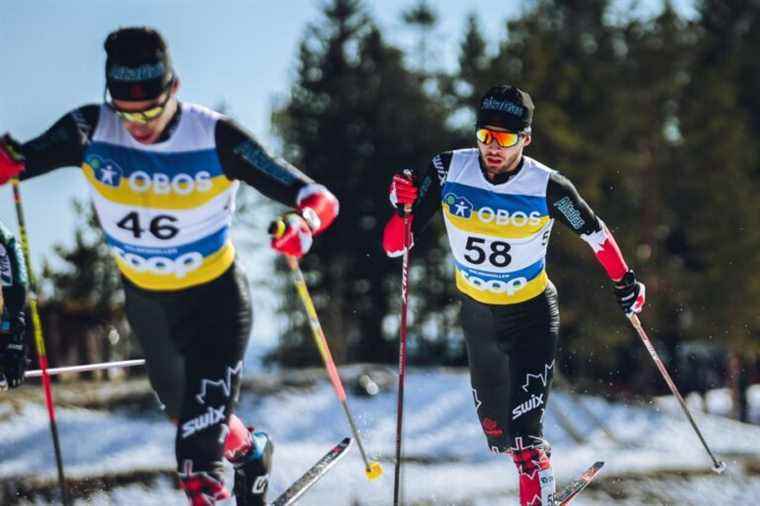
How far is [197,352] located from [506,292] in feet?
7.08

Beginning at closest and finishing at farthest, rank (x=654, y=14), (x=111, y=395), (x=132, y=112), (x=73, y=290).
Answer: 1. (x=132, y=112)
2. (x=111, y=395)
3. (x=73, y=290)
4. (x=654, y=14)

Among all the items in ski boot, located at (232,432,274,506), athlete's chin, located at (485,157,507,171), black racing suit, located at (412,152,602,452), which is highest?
athlete's chin, located at (485,157,507,171)

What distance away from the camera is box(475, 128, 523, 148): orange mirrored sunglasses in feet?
18.4

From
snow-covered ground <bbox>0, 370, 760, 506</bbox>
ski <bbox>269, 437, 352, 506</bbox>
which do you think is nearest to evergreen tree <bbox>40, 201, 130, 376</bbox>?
snow-covered ground <bbox>0, 370, 760, 506</bbox>

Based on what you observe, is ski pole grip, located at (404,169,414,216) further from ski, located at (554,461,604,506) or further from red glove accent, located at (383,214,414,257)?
ski, located at (554,461,604,506)

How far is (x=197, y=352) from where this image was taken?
4.50 m

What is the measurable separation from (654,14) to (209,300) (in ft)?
94.6

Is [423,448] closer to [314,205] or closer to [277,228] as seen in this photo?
[314,205]

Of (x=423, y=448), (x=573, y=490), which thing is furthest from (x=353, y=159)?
(x=573, y=490)

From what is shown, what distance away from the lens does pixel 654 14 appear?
100 ft

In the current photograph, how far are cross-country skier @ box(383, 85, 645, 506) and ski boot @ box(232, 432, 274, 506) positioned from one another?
1.52 meters

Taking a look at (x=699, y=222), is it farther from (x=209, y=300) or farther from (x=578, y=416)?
(x=209, y=300)

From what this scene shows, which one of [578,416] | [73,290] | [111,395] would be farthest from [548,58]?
[111,395]

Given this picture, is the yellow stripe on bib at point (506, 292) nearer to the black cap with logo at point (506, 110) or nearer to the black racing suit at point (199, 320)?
the black cap with logo at point (506, 110)
